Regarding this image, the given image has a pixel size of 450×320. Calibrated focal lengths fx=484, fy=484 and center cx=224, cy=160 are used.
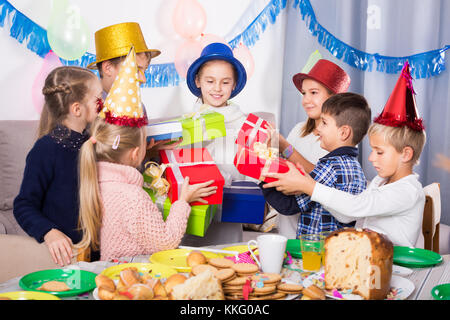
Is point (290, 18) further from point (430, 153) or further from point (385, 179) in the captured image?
point (385, 179)

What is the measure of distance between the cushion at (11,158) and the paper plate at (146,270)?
172 centimetres

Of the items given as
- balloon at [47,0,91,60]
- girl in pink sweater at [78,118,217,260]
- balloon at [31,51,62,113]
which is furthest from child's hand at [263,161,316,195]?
balloon at [31,51,62,113]

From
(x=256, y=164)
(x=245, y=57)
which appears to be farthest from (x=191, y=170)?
(x=245, y=57)

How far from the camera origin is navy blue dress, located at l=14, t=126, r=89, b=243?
180 cm

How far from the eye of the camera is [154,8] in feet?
11.7

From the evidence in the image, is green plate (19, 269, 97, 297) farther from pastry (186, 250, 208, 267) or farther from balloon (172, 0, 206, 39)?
balloon (172, 0, 206, 39)

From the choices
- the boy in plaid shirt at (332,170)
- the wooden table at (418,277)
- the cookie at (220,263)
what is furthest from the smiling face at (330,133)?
the cookie at (220,263)

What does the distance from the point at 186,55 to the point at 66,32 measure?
767 mm

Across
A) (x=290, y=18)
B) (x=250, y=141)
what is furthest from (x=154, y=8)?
(x=250, y=141)

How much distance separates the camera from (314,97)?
2.58 metres

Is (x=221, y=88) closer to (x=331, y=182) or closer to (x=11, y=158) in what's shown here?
(x=331, y=182)

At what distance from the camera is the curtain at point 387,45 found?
10.2 feet

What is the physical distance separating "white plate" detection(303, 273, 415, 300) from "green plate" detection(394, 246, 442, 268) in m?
0.14

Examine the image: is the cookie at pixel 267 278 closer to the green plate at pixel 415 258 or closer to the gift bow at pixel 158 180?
the green plate at pixel 415 258
